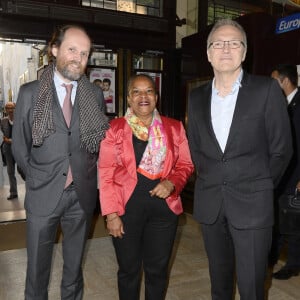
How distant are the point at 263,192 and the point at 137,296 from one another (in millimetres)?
984

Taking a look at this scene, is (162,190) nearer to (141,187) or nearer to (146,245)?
(141,187)

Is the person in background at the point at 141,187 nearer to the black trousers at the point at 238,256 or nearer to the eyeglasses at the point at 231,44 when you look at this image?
the black trousers at the point at 238,256

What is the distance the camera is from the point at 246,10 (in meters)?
5.24

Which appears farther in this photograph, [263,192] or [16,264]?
[16,264]

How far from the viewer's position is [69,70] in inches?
72.9

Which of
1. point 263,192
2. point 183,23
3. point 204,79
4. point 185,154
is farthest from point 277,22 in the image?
point 263,192

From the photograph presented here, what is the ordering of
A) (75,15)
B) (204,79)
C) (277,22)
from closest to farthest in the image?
(277,22) < (75,15) < (204,79)

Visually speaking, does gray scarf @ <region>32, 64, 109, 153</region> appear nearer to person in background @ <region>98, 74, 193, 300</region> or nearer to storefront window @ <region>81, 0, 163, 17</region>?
person in background @ <region>98, 74, 193, 300</region>

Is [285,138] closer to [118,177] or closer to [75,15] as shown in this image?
[118,177]

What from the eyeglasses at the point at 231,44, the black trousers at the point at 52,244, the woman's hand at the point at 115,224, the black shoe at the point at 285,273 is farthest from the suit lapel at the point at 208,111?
the black shoe at the point at 285,273

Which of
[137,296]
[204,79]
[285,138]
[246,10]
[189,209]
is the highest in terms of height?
[246,10]

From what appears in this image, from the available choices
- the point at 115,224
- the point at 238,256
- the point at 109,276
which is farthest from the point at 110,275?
the point at 238,256

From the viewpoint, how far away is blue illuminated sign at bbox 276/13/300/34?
3.59 metres

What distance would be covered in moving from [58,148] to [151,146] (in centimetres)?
50
